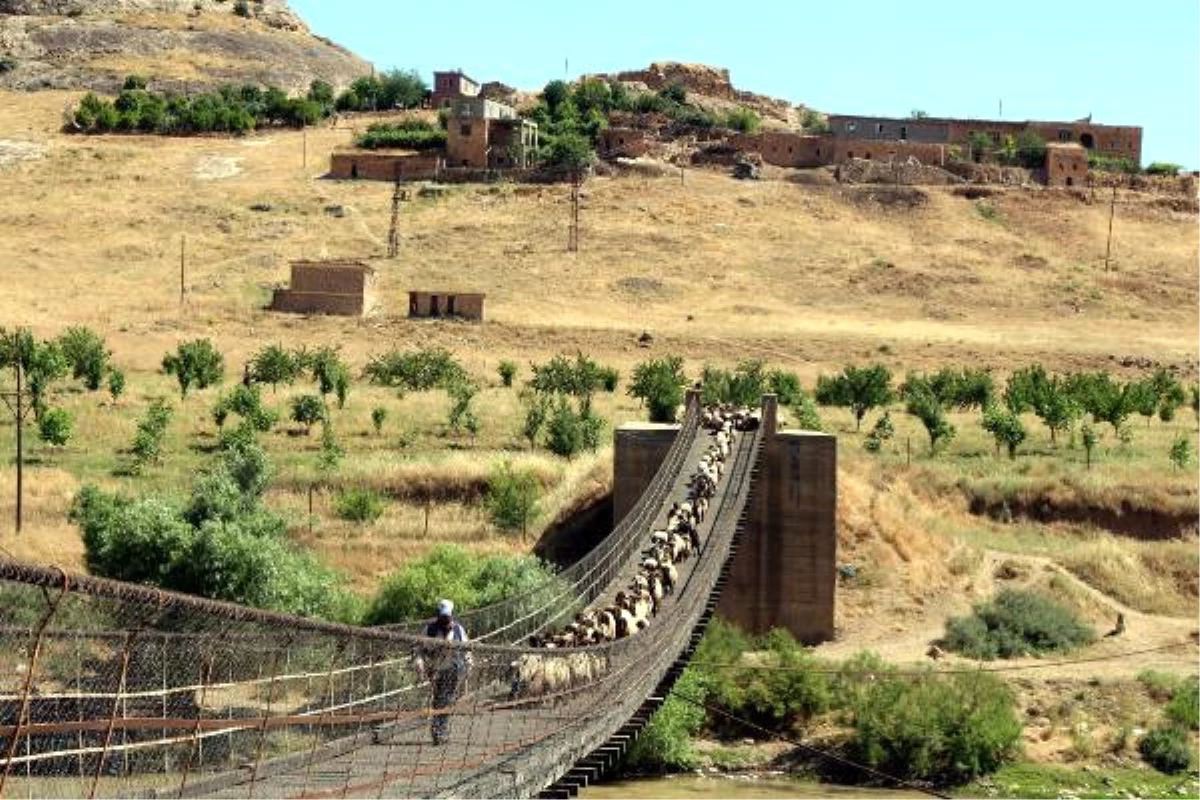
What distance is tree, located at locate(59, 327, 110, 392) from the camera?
35156mm

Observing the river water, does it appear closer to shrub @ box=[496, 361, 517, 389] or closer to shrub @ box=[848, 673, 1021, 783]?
shrub @ box=[848, 673, 1021, 783]

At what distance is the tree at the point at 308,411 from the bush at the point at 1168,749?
13760mm

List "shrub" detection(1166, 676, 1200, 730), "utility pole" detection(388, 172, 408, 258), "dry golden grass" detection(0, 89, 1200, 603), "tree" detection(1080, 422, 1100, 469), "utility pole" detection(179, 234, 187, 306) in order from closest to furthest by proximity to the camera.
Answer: "shrub" detection(1166, 676, 1200, 730)
"dry golden grass" detection(0, 89, 1200, 603)
"tree" detection(1080, 422, 1100, 469)
"utility pole" detection(179, 234, 187, 306)
"utility pole" detection(388, 172, 408, 258)

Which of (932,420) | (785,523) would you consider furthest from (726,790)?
(932,420)

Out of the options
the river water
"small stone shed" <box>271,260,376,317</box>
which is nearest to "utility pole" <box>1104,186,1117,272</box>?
"small stone shed" <box>271,260,376,317</box>

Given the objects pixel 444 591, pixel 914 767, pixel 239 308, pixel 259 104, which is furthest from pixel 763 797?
pixel 259 104

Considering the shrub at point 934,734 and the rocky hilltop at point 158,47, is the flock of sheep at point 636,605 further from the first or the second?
the rocky hilltop at point 158,47

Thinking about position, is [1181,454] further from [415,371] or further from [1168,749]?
[415,371]

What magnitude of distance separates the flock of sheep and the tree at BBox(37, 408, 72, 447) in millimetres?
9424

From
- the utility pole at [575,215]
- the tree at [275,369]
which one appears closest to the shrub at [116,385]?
the tree at [275,369]

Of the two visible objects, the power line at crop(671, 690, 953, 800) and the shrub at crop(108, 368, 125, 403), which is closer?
the power line at crop(671, 690, 953, 800)

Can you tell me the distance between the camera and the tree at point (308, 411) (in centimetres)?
3112

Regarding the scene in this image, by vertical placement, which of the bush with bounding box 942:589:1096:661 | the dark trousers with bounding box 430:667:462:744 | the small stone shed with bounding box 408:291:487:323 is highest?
the small stone shed with bounding box 408:291:487:323

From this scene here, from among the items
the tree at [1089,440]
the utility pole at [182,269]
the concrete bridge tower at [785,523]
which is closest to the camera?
the concrete bridge tower at [785,523]
